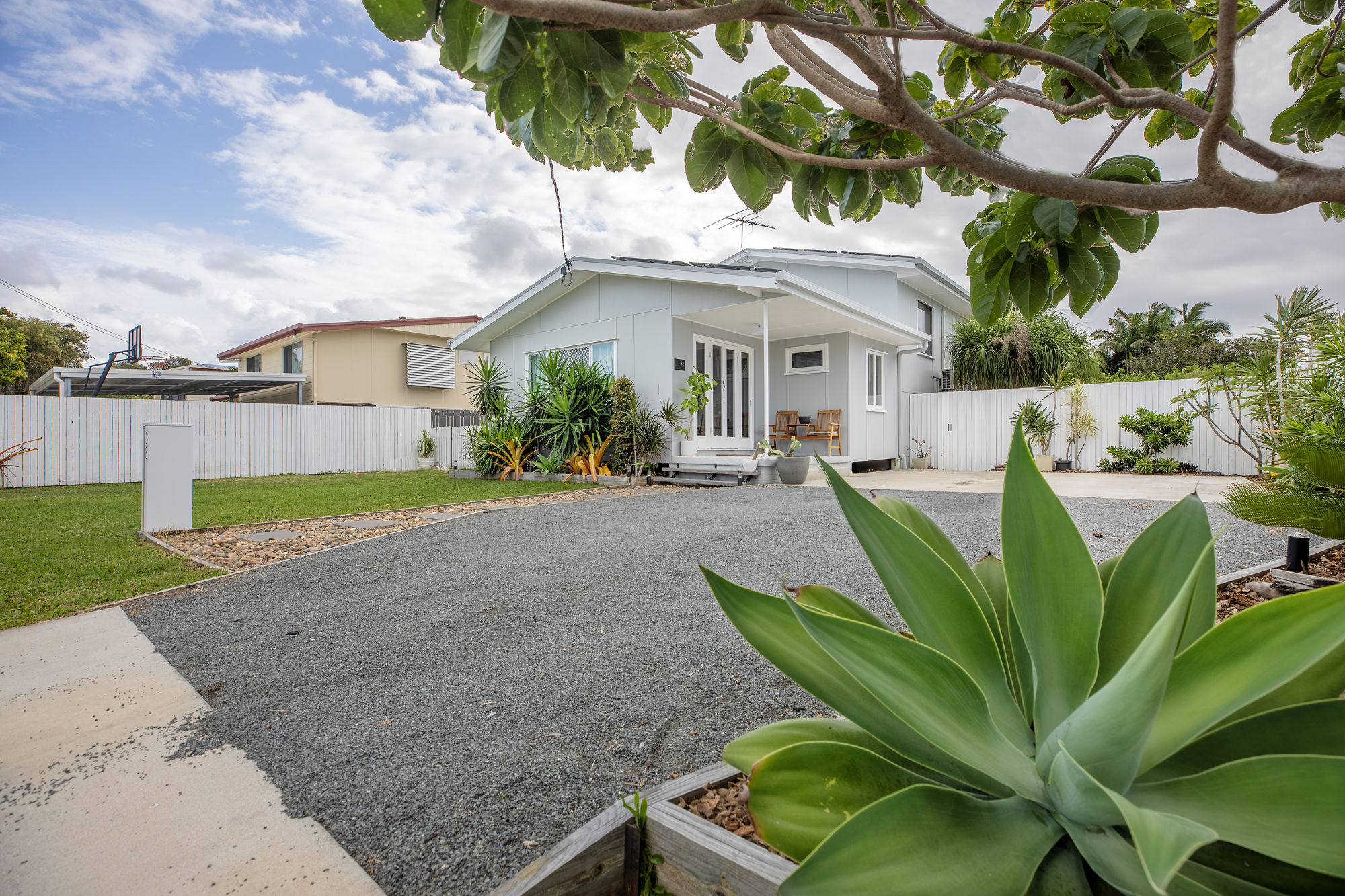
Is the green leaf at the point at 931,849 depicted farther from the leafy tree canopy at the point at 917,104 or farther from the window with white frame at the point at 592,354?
the window with white frame at the point at 592,354

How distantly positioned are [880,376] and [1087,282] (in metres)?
13.0

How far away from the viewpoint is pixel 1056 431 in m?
12.9

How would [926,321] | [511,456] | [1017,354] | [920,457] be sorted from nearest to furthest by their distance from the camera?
[511,456], [1017,354], [920,457], [926,321]

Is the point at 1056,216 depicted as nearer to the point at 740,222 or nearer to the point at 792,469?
the point at 792,469

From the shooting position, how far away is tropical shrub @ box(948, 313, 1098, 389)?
566 inches

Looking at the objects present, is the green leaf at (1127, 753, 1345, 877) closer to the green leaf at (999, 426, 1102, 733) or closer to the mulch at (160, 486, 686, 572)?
the green leaf at (999, 426, 1102, 733)

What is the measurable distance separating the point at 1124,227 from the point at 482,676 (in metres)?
2.58

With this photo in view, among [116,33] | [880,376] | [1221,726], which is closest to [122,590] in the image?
[1221,726]

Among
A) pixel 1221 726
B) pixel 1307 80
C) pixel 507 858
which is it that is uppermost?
pixel 1307 80

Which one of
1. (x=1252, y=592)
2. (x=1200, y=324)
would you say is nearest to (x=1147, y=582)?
(x=1252, y=592)

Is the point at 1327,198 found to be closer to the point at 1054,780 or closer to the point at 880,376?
the point at 1054,780

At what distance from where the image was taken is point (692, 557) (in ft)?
14.7

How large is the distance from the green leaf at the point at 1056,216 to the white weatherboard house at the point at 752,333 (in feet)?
26.7

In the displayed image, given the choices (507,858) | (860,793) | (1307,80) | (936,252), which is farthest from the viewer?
(936,252)
